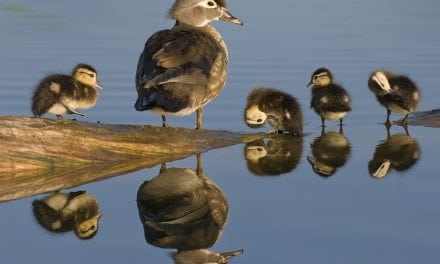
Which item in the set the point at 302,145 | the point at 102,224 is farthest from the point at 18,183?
the point at 302,145

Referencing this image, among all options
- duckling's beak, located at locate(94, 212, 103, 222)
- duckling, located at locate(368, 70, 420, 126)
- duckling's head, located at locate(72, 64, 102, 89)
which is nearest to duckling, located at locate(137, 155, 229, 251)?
duckling's beak, located at locate(94, 212, 103, 222)

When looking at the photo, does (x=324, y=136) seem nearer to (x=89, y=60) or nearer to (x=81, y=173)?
(x=81, y=173)

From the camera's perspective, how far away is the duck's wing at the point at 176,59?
27.5ft

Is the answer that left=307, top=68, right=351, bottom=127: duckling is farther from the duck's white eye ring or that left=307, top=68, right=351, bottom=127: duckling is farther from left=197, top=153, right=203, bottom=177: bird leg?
left=197, top=153, right=203, bottom=177: bird leg

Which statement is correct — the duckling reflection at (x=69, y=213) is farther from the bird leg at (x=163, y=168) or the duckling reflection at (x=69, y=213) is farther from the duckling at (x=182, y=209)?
the bird leg at (x=163, y=168)

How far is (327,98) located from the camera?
32.9ft

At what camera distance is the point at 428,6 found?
1695cm

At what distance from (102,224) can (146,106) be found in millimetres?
1879

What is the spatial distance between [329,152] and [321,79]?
187cm

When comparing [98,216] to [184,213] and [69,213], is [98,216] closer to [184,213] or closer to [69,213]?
[69,213]

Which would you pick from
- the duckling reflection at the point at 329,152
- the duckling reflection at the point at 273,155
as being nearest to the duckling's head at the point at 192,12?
the duckling reflection at the point at 273,155

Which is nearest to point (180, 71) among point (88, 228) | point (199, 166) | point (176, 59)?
point (176, 59)

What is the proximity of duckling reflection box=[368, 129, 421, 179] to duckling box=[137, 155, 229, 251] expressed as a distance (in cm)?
130

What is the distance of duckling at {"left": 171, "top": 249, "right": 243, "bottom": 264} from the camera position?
5898mm
